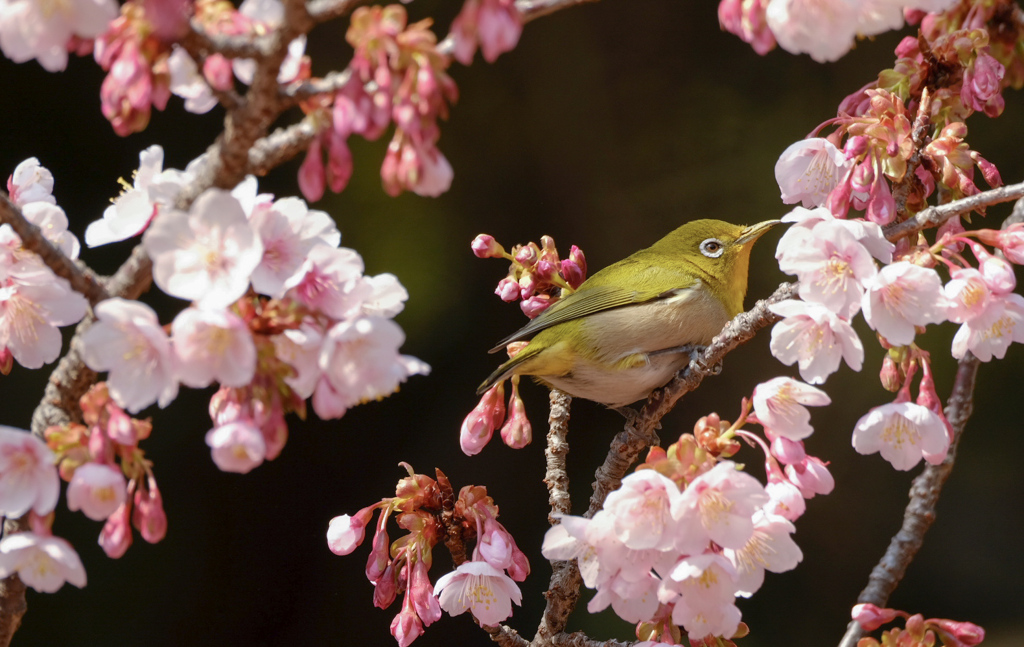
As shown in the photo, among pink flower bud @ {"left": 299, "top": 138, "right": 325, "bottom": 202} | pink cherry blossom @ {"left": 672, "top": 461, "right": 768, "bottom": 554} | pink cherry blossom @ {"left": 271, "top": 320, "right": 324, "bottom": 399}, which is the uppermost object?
pink flower bud @ {"left": 299, "top": 138, "right": 325, "bottom": 202}

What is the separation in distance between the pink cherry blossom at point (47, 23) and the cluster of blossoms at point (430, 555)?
0.59m

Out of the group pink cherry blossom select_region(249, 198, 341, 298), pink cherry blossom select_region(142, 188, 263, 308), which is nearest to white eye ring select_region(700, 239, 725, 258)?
pink cherry blossom select_region(249, 198, 341, 298)

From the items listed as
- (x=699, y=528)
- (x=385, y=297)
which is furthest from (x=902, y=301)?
(x=385, y=297)

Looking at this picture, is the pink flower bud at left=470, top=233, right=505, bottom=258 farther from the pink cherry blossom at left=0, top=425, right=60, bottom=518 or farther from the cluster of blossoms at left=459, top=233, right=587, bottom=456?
the pink cherry blossom at left=0, top=425, right=60, bottom=518

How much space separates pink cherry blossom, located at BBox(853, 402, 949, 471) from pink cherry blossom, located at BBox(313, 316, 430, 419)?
51 centimetres

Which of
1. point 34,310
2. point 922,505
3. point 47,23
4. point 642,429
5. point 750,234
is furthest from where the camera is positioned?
point 750,234

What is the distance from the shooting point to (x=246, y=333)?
58 centimetres

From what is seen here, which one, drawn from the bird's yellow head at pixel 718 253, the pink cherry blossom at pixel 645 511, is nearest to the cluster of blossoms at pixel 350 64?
the pink cherry blossom at pixel 645 511

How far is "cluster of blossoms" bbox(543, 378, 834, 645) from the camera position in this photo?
75cm

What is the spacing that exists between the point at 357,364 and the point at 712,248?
101 cm

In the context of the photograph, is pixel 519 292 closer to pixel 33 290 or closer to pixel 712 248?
pixel 712 248

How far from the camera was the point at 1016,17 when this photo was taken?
1.01 meters

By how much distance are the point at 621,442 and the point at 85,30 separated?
73 cm

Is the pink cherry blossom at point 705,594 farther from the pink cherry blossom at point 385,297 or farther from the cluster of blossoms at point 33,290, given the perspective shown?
the cluster of blossoms at point 33,290
